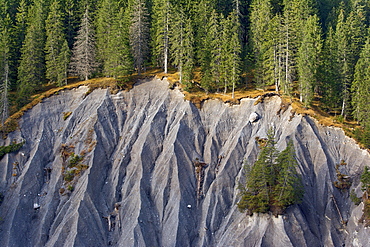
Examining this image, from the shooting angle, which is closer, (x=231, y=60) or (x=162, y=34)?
(x=231, y=60)

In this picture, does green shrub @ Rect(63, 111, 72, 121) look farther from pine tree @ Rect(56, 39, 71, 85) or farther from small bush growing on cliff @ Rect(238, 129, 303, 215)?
small bush growing on cliff @ Rect(238, 129, 303, 215)

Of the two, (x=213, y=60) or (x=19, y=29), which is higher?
(x=19, y=29)

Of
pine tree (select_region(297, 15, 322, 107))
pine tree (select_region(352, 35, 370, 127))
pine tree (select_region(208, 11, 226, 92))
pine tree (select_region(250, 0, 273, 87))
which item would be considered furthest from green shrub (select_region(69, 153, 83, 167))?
pine tree (select_region(352, 35, 370, 127))

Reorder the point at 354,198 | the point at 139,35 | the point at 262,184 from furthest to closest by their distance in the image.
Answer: the point at 139,35, the point at 354,198, the point at 262,184

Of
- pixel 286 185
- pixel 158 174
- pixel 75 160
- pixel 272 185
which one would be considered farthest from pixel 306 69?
pixel 75 160

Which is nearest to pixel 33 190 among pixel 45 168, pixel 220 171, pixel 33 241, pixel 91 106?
pixel 45 168

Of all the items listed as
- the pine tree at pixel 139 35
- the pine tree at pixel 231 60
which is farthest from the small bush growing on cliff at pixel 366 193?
the pine tree at pixel 139 35

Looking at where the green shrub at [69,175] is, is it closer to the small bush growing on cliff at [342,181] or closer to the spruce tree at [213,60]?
the spruce tree at [213,60]

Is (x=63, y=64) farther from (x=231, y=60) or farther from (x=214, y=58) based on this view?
(x=231, y=60)
